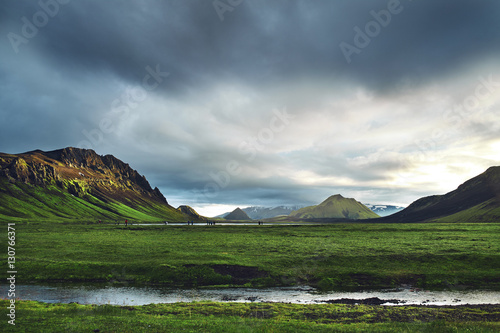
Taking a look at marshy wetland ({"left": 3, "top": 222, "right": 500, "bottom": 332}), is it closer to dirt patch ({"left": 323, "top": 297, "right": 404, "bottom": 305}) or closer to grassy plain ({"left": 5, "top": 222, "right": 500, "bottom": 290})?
grassy plain ({"left": 5, "top": 222, "right": 500, "bottom": 290})

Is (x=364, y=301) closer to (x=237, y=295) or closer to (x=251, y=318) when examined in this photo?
(x=237, y=295)

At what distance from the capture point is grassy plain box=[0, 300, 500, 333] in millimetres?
21141

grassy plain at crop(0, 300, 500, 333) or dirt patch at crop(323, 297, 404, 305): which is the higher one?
grassy plain at crop(0, 300, 500, 333)

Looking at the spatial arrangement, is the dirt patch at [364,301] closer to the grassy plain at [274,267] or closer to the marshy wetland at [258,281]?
the marshy wetland at [258,281]

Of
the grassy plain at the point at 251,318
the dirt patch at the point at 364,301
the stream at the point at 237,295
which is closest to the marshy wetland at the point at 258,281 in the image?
the grassy plain at the point at 251,318

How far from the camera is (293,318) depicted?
2541cm

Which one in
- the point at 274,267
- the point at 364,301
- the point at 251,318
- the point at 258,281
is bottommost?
the point at 364,301

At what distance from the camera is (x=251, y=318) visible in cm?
2508

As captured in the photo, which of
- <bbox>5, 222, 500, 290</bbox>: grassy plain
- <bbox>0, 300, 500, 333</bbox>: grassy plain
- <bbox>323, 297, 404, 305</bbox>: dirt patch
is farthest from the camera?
<bbox>5, 222, 500, 290</bbox>: grassy plain

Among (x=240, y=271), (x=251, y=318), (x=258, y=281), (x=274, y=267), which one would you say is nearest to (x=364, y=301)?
(x=258, y=281)

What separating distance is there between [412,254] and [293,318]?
1760 inches

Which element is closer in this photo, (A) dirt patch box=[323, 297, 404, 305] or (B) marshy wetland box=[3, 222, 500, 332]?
(B) marshy wetland box=[3, 222, 500, 332]

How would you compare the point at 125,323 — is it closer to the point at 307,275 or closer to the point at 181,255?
the point at 307,275

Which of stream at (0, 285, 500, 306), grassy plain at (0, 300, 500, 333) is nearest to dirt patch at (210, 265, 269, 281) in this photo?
stream at (0, 285, 500, 306)
